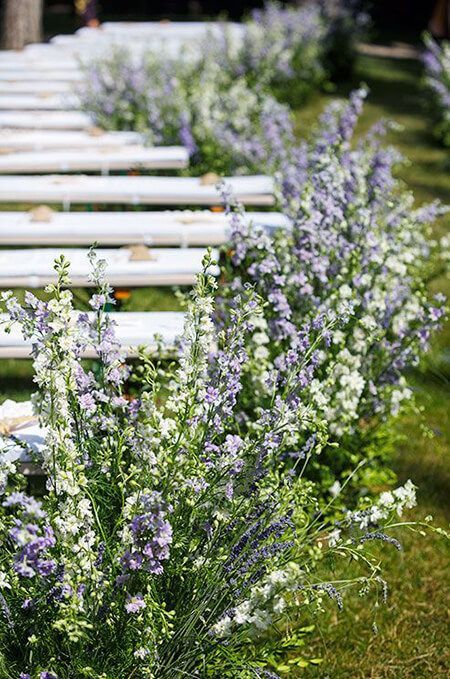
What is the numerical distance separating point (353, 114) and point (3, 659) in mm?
3124

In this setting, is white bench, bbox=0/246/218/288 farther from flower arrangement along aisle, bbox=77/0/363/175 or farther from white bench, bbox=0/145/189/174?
flower arrangement along aisle, bbox=77/0/363/175

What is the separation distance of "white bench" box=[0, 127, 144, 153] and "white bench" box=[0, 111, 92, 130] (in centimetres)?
6

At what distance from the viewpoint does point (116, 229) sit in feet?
15.1

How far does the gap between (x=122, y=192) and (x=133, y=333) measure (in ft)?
5.95

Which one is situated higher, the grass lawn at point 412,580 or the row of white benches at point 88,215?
the row of white benches at point 88,215

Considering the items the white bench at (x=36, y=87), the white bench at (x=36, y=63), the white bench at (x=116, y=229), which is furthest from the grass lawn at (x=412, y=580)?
the white bench at (x=36, y=63)

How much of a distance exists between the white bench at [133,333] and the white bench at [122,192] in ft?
5.01

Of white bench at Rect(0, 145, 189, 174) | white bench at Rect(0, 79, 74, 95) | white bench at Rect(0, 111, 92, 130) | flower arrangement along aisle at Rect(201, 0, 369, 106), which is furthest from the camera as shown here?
flower arrangement along aisle at Rect(201, 0, 369, 106)

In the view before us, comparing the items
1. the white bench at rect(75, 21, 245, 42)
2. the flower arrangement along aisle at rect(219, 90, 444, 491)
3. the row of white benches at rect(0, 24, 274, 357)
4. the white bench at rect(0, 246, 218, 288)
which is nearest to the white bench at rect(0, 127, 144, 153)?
the row of white benches at rect(0, 24, 274, 357)

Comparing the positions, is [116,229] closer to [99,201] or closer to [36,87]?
[99,201]

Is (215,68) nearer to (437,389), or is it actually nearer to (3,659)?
(437,389)

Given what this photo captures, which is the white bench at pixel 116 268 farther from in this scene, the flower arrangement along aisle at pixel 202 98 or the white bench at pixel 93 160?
the flower arrangement along aisle at pixel 202 98

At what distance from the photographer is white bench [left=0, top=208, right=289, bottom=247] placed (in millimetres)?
4512

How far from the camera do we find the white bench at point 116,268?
3.95 meters
